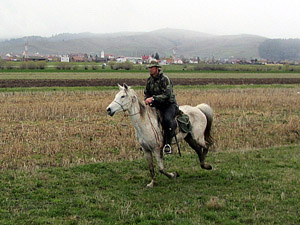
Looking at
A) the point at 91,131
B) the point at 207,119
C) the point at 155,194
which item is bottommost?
the point at 91,131

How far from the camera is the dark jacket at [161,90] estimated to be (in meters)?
9.16

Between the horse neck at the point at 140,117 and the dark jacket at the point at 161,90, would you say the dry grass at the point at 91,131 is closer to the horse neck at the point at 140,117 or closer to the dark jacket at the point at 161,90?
the horse neck at the point at 140,117

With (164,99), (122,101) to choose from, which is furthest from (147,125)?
A: (122,101)

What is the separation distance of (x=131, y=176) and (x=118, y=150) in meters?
3.22

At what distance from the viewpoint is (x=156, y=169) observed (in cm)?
1123

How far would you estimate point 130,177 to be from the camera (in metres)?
10.1

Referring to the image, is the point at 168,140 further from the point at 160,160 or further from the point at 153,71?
the point at 153,71

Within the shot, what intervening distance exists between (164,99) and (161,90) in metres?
0.27

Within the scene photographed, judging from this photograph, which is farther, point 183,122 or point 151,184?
point 183,122

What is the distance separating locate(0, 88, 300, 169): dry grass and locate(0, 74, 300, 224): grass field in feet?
0.15

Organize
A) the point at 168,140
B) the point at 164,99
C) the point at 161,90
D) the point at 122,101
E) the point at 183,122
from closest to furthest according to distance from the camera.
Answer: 1. the point at 122,101
2. the point at 164,99
3. the point at 161,90
4. the point at 168,140
5. the point at 183,122

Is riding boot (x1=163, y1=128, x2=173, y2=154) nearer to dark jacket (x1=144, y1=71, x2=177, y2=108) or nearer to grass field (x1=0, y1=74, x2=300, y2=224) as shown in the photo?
dark jacket (x1=144, y1=71, x2=177, y2=108)

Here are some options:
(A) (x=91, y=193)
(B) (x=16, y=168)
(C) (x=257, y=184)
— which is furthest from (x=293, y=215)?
(B) (x=16, y=168)

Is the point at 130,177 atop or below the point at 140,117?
below
